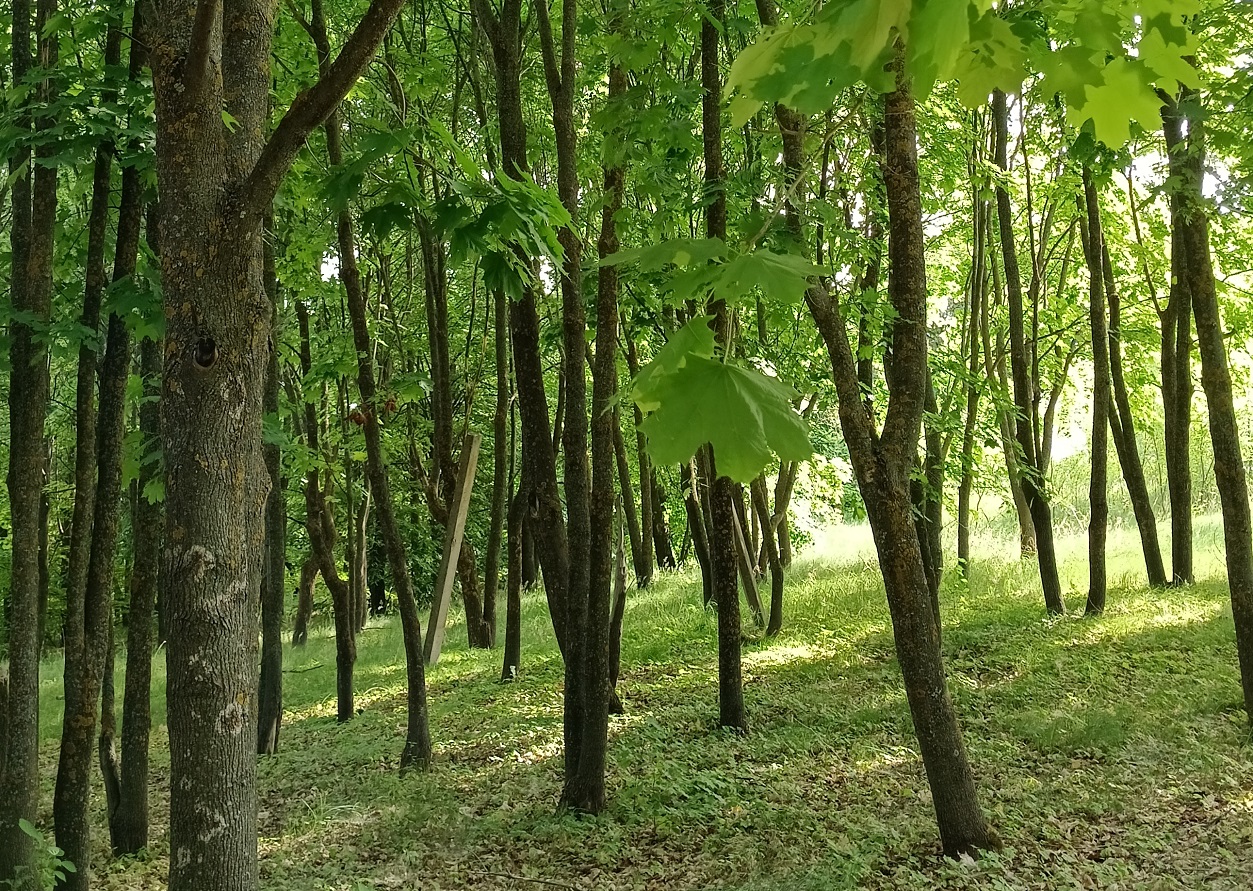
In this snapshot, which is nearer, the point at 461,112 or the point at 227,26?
the point at 227,26

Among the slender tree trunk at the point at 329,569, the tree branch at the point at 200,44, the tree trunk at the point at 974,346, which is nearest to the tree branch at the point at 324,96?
the tree branch at the point at 200,44

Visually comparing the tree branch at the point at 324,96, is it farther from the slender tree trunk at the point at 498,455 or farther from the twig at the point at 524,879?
the slender tree trunk at the point at 498,455

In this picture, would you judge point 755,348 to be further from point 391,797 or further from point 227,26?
point 227,26

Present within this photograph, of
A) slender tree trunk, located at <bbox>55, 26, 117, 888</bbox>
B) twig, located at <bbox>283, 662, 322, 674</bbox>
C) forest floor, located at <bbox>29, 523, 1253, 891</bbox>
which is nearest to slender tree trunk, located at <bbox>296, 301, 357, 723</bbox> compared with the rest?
forest floor, located at <bbox>29, 523, 1253, 891</bbox>

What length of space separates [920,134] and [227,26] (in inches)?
309

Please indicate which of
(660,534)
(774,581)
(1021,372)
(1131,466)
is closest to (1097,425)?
(1021,372)

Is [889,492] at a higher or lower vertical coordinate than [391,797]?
higher

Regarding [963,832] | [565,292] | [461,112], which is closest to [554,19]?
[461,112]

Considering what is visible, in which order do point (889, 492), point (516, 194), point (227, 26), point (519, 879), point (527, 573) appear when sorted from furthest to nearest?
point (527, 573)
point (519, 879)
point (889, 492)
point (516, 194)
point (227, 26)

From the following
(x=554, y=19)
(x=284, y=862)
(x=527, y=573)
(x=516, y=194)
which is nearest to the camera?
(x=516, y=194)

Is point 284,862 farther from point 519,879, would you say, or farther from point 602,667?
point 602,667

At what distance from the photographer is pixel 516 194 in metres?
3.17

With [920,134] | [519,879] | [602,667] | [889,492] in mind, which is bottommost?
[519,879]

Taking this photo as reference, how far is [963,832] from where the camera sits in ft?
15.4
